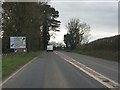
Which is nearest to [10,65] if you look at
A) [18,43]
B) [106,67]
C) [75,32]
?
[106,67]

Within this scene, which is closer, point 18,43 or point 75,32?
point 18,43

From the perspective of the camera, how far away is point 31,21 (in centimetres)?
6862

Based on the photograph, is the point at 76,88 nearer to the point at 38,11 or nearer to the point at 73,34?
the point at 38,11

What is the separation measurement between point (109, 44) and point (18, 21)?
50.4 feet

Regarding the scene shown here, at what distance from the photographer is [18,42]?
63.3m

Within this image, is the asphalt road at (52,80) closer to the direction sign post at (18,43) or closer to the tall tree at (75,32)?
the direction sign post at (18,43)

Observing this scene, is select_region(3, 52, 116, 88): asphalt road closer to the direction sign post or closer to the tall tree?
the direction sign post

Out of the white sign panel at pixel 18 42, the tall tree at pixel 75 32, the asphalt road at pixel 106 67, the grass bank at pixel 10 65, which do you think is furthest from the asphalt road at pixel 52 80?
the tall tree at pixel 75 32

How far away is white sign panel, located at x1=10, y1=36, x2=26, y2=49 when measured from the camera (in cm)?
6266

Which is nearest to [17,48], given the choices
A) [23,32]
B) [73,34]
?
[23,32]

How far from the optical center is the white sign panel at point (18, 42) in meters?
62.7

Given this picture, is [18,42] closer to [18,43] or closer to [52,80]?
[18,43]

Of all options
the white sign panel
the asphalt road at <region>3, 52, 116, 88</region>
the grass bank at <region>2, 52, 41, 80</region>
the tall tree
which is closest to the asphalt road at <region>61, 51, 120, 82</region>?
the asphalt road at <region>3, 52, 116, 88</region>

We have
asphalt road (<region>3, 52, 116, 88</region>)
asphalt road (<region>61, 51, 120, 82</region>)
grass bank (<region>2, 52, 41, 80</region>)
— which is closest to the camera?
asphalt road (<region>3, 52, 116, 88</region>)
